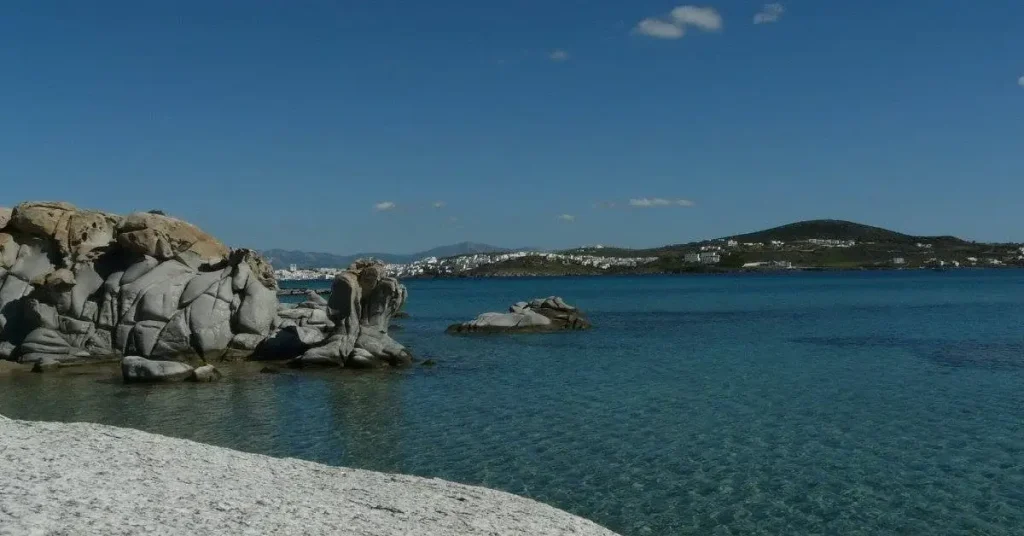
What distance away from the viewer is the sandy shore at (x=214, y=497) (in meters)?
11.8

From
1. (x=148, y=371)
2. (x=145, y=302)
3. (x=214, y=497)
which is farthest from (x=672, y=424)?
(x=145, y=302)

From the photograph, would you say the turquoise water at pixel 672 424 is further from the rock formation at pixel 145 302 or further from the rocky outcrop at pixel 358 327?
the rock formation at pixel 145 302

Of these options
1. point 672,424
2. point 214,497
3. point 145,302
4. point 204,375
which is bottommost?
point 672,424

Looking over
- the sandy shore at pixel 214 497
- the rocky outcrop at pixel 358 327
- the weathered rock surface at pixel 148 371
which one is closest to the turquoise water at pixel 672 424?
the weathered rock surface at pixel 148 371

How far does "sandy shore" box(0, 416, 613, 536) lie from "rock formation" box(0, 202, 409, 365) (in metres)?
20.5

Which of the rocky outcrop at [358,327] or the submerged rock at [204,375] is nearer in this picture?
the submerged rock at [204,375]

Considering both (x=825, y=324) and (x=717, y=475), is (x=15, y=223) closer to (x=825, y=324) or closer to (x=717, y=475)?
(x=717, y=475)

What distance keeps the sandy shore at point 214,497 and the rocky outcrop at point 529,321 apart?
40.7 m

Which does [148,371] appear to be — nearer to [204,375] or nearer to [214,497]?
[204,375]

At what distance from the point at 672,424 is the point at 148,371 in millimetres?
20033

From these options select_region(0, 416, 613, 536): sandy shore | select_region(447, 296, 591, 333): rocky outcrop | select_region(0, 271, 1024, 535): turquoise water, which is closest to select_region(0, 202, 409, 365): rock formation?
select_region(0, 271, 1024, 535): turquoise water

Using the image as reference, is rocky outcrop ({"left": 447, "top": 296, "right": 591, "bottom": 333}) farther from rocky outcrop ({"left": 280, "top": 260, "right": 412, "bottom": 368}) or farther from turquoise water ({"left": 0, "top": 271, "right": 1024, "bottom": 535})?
rocky outcrop ({"left": 280, "top": 260, "right": 412, "bottom": 368})

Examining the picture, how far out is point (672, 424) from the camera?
24.9 m

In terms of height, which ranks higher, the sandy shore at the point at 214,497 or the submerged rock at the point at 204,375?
the sandy shore at the point at 214,497
